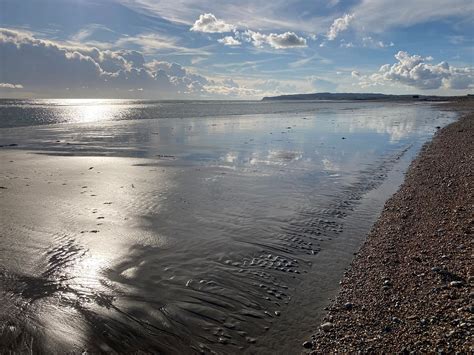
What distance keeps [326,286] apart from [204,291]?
272 cm

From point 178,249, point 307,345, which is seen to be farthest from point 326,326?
point 178,249

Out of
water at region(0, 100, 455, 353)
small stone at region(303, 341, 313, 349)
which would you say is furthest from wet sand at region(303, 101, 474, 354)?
water at region(0, 100, 455, 353)

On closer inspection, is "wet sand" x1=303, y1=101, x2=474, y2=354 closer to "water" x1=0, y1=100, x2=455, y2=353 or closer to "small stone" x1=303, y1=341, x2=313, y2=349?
"small stone" x1=303, y1=341, x2=313, y2=349

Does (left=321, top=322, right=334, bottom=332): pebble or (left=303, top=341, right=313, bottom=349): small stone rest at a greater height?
(left=321, top=322, right=334, bottom=332): pebble

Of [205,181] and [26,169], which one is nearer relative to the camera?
[205,181]

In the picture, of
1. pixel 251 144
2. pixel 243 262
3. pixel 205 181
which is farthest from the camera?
pixel 251 144

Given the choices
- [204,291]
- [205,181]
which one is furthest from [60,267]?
[205,181]

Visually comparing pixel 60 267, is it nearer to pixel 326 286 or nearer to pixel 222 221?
pixel 222 221

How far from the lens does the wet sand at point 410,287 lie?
18.3 ft

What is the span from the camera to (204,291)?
24.3 ft

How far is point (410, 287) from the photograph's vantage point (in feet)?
23.4

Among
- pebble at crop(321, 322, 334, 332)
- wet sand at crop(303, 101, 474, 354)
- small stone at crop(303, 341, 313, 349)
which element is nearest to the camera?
wet sand at crop(303, 101, 474, 354)

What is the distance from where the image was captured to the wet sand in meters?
5.59

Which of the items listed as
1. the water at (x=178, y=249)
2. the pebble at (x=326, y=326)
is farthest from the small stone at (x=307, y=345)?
the pebble at (x=326, y=326)
